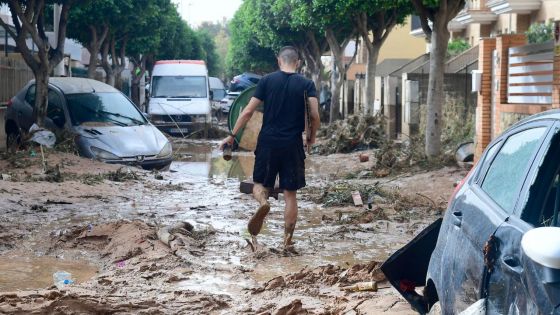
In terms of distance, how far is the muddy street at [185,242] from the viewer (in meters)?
6.73

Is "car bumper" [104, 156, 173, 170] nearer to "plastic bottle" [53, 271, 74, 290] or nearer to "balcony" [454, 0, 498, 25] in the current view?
"plastic bottle" [53, 271, 74, 290]

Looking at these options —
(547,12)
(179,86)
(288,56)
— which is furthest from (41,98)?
(547,12)

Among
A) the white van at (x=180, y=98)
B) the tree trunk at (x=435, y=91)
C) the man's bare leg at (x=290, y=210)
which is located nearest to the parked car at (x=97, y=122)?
the tree trunk at (x=435, y=91)

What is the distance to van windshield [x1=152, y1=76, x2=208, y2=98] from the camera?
1206 inches

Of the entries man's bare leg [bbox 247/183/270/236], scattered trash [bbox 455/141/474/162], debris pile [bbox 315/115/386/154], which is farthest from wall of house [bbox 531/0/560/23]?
man's bare leg [bbox 247/183/270/236]

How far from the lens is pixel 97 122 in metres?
18.2

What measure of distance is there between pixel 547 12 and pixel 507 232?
28104 mm

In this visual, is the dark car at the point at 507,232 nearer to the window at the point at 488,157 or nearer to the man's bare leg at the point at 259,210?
the window at the point at 488,157

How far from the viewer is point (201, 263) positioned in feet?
27.9

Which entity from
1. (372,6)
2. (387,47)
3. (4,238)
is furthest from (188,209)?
(387,47)

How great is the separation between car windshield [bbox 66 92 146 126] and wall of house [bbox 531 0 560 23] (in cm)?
1542

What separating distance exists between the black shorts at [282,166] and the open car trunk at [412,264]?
127 inches

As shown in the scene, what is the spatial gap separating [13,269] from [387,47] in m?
61.9

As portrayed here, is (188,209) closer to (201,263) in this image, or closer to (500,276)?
(201,263)
